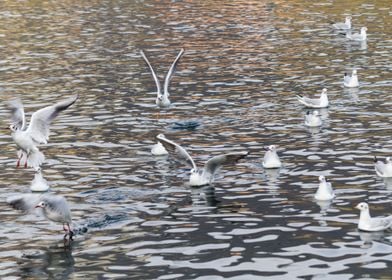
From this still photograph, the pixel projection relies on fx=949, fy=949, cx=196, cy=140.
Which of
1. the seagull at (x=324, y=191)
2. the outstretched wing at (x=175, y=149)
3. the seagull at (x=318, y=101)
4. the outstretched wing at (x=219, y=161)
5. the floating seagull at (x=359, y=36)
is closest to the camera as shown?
the seagull at (x=324, y=191)

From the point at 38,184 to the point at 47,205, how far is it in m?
3.99

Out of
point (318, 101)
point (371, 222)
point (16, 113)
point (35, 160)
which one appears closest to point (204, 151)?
point (35, 160)

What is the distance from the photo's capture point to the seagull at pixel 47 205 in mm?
19750

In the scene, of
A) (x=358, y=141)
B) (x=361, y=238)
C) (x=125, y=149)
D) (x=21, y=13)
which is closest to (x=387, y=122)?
(x=358, y=141)

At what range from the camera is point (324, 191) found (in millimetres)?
21891

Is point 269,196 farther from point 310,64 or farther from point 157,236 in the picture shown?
point 310,64

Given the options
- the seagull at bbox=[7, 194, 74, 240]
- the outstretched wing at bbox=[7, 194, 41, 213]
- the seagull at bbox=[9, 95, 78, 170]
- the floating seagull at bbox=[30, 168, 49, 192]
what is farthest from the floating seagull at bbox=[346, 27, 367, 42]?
the outstretched wing at bbox=[7, 194, 41, 213]

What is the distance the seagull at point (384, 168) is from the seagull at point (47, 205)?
8.20m

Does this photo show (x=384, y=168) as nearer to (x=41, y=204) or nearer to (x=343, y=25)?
(x=41, y=204)

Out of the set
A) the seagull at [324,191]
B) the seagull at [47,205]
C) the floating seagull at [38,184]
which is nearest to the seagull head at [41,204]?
the seagull at [47,205]

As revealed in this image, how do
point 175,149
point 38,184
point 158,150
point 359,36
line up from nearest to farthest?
1. point 38,184
2. point 175,149
3. point 158,150
4. point 359,36

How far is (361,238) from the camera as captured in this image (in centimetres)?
1944

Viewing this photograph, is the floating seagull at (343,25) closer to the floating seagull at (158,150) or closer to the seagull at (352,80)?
the seagull at (352,80)

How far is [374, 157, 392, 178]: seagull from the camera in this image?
2358 cm
